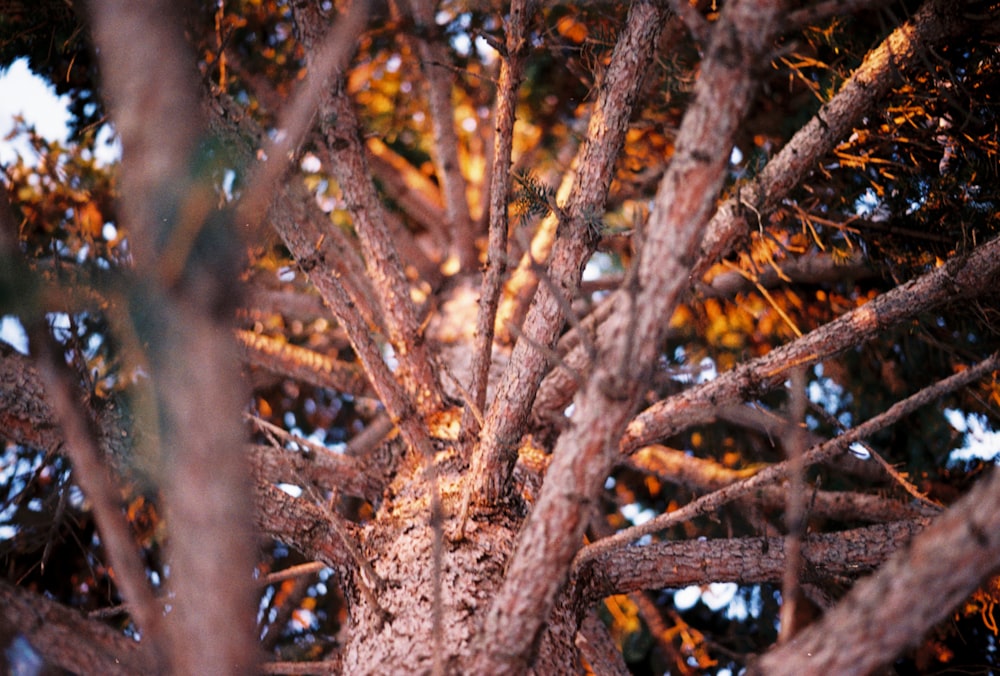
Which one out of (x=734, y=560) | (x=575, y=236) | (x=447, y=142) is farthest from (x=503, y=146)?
(x=447, y=142)

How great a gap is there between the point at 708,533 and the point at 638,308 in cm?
328

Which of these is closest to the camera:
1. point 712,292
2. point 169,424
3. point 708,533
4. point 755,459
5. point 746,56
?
point 169,424

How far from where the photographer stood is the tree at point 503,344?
1.12 meters

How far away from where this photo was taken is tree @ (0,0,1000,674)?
3.68 feet

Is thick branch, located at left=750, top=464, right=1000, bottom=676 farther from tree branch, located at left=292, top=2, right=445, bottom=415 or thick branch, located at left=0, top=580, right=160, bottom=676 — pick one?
tree branch, located at left=292, top=2, right=445, bottom=415

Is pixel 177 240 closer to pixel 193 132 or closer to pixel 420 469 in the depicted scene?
pixel 193 132

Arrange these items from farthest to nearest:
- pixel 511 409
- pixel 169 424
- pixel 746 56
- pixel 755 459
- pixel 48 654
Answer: pixel 755 459
pixel 511 409
pixel 48 654
pixel 746 56
pixel 169 424

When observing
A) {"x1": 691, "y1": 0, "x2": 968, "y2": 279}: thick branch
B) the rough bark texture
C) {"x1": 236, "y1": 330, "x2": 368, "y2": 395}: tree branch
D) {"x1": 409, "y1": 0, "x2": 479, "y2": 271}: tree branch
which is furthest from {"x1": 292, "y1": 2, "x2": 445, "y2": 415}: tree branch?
the rough bark texture

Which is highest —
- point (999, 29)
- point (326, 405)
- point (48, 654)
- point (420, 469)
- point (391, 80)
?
point (391, 80)

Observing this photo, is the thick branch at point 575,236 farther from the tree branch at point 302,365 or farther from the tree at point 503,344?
the tree branch at point 302,365

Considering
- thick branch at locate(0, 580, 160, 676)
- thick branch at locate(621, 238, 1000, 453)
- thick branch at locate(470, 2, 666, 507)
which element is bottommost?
thick branch at locate(0, 580, 160, 676)

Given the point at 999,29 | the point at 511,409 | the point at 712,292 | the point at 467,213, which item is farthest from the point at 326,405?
the point at 999,29

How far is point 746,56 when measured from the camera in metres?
1.22

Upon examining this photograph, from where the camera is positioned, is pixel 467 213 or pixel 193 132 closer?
pixel 193 132
